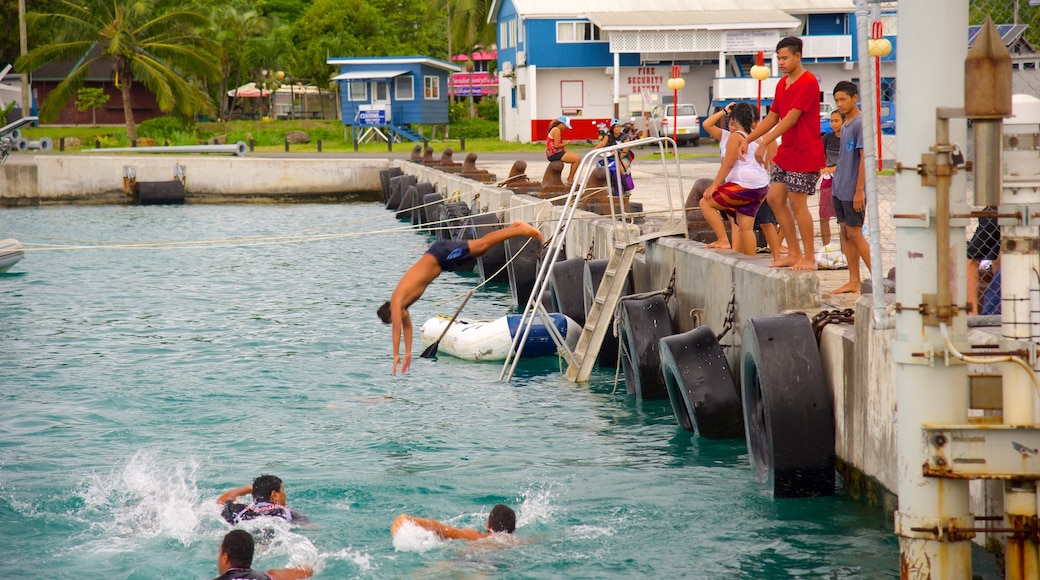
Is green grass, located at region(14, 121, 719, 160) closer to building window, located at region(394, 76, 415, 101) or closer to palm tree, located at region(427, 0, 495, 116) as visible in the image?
building window, located at region(394, 76, 415, 101)

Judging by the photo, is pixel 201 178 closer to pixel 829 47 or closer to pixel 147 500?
pixel 829 47

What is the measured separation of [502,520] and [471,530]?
264 mm

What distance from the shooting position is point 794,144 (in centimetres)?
965

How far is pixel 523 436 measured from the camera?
10.8 meters

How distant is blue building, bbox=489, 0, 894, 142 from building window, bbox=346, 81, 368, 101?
8240 millimetres

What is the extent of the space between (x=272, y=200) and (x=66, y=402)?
97.7 ft

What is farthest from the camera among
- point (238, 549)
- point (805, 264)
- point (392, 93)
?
point (392, 93)

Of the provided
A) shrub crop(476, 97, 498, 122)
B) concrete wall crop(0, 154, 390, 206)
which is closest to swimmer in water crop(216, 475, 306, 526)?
concrete wall crop(0, 154, 390, 206)

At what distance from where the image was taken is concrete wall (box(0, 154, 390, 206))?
4150cm

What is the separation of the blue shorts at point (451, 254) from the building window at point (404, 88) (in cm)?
4762

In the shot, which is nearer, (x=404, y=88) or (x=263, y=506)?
(x=263, y=506)

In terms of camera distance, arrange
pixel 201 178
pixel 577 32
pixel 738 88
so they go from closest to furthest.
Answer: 1. pixel 201 178
2. pixel 738 88
3. pixel 577 32

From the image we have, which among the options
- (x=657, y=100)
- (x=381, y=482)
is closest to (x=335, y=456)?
(x=381, y=482)

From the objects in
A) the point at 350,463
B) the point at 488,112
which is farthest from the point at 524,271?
the point at 488,112
